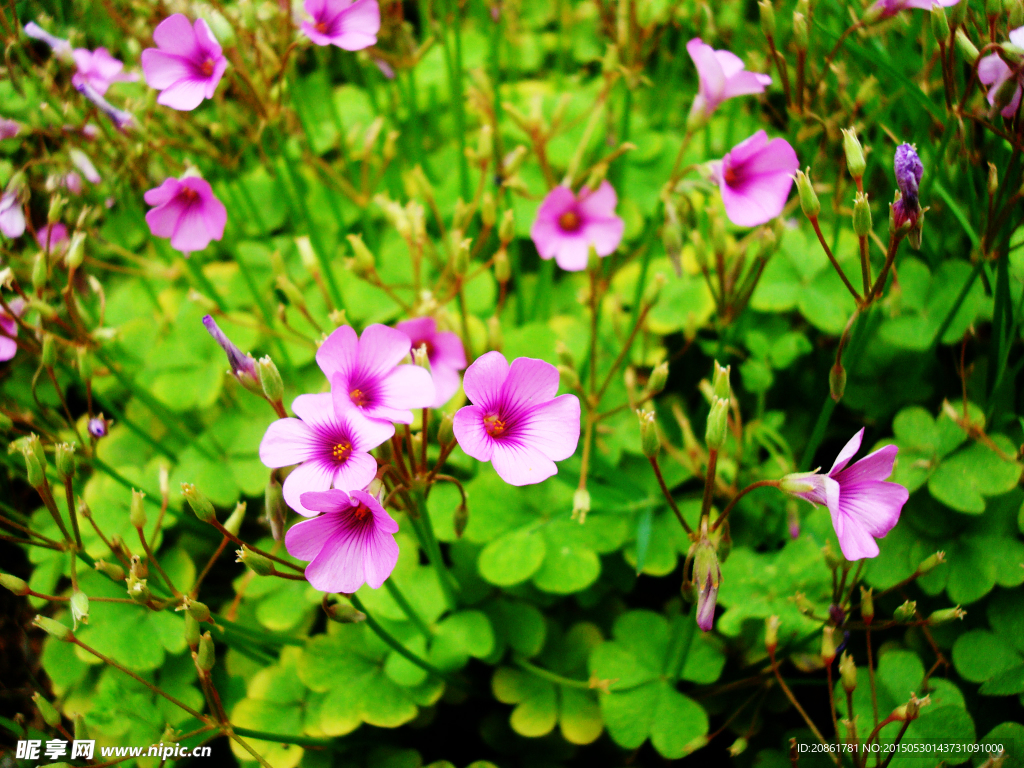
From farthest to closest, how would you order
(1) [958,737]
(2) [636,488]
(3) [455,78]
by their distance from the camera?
(3) [455,78] → (2) [636,488] → (1) [958,737]

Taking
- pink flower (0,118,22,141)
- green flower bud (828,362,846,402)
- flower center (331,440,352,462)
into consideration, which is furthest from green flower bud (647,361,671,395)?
pink flower (0,118,22,141)

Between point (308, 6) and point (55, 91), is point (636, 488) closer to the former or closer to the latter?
point (308, 6)

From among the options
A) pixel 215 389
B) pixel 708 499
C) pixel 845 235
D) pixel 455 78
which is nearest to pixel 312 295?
pixel 215 389

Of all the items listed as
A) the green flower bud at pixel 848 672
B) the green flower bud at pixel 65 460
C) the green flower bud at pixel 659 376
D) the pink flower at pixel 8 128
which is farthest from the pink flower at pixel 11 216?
the green flower bud at pixel 848 672

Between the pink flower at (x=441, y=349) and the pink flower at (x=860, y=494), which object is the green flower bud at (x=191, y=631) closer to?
the pink flower at (x=441, y=349)

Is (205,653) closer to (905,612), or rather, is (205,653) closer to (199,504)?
(199,504)

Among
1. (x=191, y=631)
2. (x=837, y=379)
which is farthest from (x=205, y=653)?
(x=837, y=379)
